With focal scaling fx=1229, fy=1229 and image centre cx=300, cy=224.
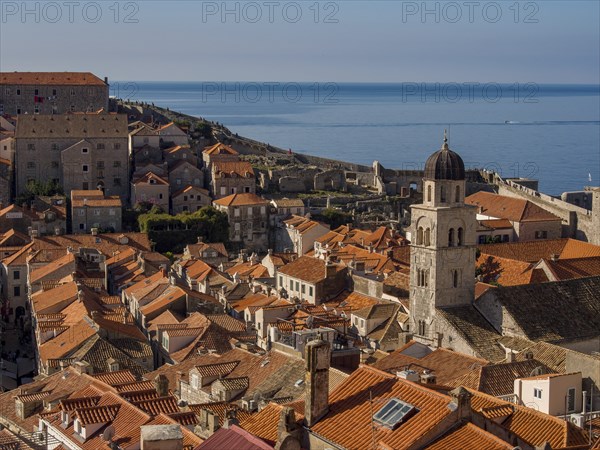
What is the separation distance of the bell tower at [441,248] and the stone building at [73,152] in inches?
1310

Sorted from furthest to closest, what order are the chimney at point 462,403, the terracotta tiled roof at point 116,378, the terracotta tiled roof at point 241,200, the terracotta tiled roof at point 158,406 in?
the terracotta tiled roof at point 241,200 → the terracotta tiled roof at point 116,378 → the terracotta tiled roof at point 158,406 → the chimney at point 462,403

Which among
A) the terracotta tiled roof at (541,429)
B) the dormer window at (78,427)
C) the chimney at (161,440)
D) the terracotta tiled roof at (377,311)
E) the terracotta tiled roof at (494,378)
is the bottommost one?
the terracotta tiled roof at (377,311)

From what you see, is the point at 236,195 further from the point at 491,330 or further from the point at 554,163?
the point at 554,163

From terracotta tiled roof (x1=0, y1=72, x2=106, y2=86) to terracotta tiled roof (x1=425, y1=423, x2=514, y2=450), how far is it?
225 ft

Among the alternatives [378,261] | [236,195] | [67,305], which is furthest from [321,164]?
[67,305]

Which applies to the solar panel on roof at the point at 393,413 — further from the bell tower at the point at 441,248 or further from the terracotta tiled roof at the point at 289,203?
the terracotta tiled roof at the point at 289,203

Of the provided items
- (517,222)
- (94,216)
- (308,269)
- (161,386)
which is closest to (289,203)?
(94,216)

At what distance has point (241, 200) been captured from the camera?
61562mm

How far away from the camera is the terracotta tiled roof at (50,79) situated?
266ft

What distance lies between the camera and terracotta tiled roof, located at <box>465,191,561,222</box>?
5753cm

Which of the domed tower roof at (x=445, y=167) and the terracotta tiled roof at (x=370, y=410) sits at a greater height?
the domed tower roof at (x=445, y=167)

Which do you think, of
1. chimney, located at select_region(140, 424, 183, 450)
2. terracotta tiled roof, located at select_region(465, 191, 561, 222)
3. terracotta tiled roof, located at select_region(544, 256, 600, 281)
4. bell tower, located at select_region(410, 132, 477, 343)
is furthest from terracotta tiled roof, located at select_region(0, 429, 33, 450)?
terracotta tiled roof, located at select_region(465, 191, 561, 222)

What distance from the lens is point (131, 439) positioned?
19344 millimetres

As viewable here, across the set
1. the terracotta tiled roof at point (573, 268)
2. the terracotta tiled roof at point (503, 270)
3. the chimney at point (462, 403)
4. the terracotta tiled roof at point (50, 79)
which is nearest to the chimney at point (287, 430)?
the chimney at point (462, 403)
